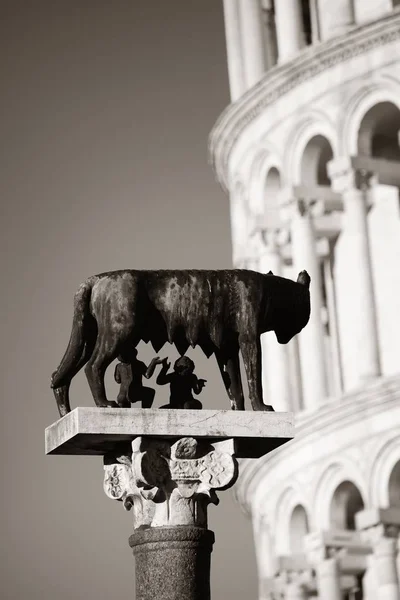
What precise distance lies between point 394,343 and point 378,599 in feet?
18.9

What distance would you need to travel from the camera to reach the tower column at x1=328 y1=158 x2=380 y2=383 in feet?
127

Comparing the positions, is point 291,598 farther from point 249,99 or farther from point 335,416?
point 249,99

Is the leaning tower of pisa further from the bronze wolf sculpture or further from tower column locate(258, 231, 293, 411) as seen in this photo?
the bronze wolf sculpture

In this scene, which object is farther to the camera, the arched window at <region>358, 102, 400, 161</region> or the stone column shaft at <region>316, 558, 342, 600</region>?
the arched window at <region>358, 102, 400, 161</region>

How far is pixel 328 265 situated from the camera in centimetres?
4166

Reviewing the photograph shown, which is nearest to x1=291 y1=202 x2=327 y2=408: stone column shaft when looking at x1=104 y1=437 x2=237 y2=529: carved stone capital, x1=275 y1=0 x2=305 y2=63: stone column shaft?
x1=275 y1=0 x2=305 y2=63: stone column shaft

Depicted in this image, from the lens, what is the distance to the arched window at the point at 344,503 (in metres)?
39.1

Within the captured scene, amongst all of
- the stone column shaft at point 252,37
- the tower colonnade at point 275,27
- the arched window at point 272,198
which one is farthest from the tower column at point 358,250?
the stone column shaft at point 252,37

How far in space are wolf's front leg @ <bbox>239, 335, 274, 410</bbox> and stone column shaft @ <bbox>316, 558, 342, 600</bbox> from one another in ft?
83.2

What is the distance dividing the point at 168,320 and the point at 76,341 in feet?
2.47

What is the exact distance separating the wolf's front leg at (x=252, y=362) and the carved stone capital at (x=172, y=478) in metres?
0.79

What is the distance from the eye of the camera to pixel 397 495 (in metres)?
37.6

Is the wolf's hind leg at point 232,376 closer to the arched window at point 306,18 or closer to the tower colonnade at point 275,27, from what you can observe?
the tower colonnade at point 275,27

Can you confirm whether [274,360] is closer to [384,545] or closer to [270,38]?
[384,545]
